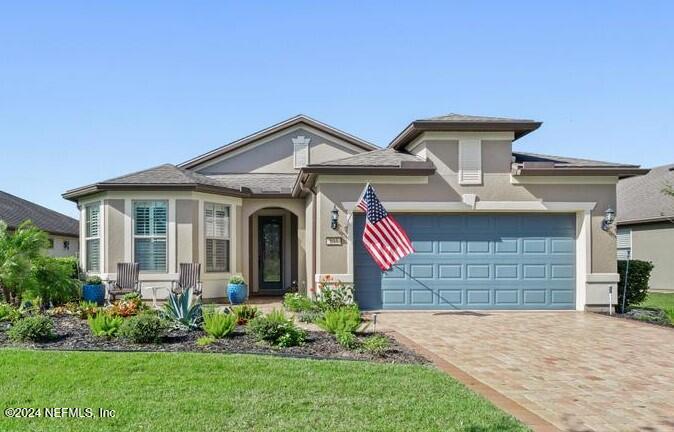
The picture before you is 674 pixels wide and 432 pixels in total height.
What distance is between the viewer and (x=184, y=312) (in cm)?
887

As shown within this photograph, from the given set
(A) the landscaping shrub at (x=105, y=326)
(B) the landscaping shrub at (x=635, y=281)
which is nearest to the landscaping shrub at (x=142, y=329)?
(A) the landscaping shrub at (x=105, y=326)

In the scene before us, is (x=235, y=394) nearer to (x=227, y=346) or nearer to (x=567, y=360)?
(x=227, y=346)

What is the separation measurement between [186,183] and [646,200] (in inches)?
813

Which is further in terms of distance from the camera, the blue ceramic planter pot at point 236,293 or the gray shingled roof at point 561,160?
the blue ceramic planter pot at point 236,293

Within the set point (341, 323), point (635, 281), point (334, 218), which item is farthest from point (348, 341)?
point (635, 281)

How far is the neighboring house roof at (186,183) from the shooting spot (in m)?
15.0

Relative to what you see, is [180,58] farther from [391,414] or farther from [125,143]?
[391,414]

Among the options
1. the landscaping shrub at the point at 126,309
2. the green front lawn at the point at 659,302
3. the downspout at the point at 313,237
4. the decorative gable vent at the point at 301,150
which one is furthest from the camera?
the decorative gable vent at the point at 301,150

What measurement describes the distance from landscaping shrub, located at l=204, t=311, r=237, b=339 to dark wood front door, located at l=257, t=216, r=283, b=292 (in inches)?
401

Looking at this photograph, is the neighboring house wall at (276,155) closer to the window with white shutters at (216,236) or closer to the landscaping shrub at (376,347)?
the window with white shutters at (216,236)

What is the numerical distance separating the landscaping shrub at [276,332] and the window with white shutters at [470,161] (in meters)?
6.79

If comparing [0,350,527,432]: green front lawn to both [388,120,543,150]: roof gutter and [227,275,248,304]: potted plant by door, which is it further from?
[227,275,248,304]: potted plant by door

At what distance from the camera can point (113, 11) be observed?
11406 millimetres

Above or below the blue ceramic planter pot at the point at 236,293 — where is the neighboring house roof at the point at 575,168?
above
